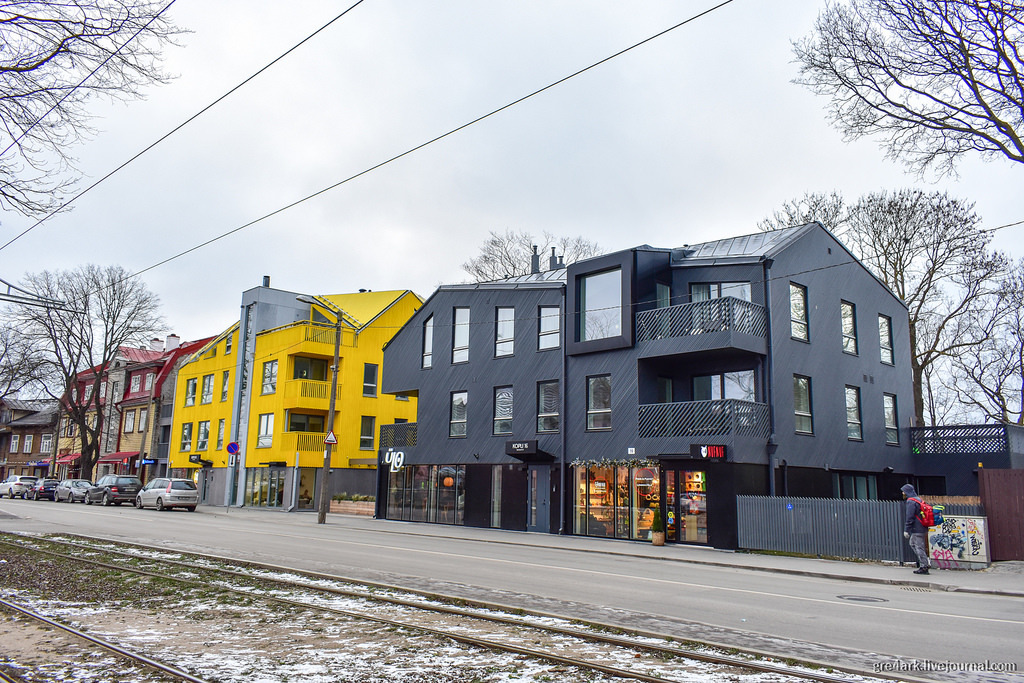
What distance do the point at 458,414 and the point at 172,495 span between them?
577 inches

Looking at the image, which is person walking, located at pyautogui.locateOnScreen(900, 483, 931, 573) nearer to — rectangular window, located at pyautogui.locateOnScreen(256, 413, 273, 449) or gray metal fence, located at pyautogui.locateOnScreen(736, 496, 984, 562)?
gray metal fence, located at pyautogui.locateOnScreen(736, 496, 984, 562)

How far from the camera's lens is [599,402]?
25.4 metres

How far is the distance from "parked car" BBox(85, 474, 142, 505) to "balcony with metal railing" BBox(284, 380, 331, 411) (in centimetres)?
883

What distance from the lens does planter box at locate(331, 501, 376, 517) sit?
35969 mm

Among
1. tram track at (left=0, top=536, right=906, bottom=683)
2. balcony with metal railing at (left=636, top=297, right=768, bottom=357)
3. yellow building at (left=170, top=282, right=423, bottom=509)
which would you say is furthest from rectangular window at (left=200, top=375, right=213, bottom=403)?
tram track at (left=0, top=536, right=906, bottom=683)

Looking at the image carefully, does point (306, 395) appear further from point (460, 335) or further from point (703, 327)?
point (703, 327)

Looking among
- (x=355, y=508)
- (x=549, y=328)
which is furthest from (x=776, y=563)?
(x=355, y=508)

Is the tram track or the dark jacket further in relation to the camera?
the dark jacket

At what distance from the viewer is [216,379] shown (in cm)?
4706

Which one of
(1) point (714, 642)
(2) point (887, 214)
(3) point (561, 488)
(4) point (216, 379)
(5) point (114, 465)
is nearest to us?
(1) point (714, 642)

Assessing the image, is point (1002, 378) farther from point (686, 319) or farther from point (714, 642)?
point (714, 642)

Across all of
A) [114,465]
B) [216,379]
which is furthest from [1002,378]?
[114,465]

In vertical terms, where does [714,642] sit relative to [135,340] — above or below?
below

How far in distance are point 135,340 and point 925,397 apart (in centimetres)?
4810
